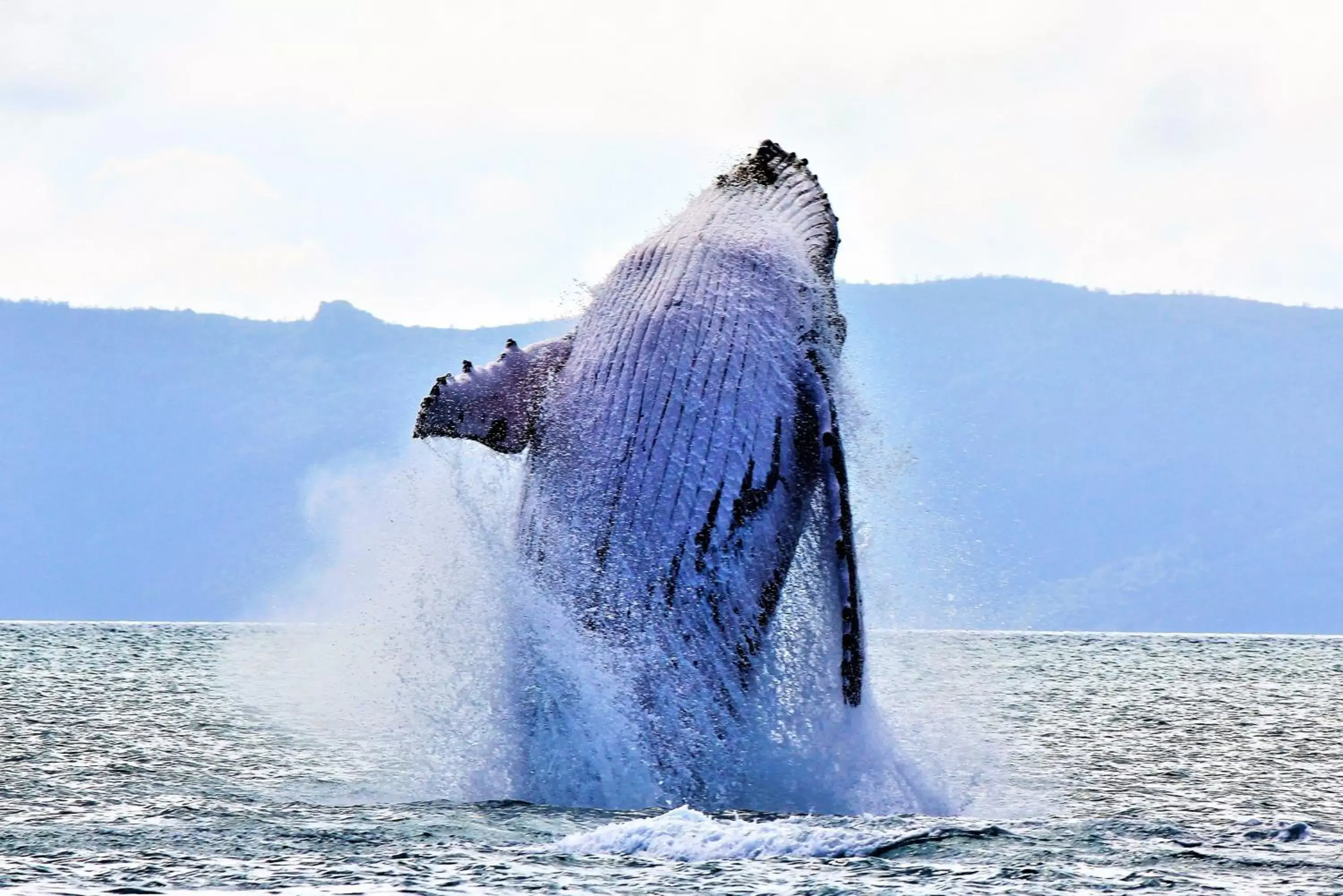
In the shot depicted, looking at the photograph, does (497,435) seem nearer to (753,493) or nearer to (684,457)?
(684,457)

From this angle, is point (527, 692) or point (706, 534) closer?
point (706, 534)

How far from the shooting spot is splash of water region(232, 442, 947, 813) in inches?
393

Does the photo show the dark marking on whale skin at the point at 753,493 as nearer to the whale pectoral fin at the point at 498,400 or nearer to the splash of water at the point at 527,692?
the splash of water at the point at 527,692

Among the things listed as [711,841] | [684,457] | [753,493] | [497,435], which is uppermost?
[497,435]

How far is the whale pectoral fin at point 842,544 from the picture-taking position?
1009cm

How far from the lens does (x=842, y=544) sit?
10.1 metres

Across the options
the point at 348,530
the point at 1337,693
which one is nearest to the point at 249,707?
the point at 348,530

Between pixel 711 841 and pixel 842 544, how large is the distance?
2094 millimetres

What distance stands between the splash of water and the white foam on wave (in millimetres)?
924

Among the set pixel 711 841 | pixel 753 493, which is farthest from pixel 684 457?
pixel 711 841

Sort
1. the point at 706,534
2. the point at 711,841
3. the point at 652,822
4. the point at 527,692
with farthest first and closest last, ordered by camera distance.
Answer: the point at 527,692
the point at 706,534
the point at 652,822
the point at 711,841

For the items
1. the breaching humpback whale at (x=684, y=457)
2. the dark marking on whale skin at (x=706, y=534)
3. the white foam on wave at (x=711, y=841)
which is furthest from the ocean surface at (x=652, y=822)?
the dark marking on whale skin at (x=706, y=534)

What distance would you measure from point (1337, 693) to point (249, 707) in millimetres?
20220

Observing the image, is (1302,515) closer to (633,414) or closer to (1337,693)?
(1337,693)
